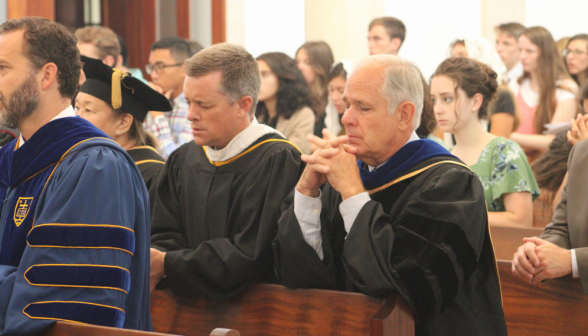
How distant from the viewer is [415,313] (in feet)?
8.81

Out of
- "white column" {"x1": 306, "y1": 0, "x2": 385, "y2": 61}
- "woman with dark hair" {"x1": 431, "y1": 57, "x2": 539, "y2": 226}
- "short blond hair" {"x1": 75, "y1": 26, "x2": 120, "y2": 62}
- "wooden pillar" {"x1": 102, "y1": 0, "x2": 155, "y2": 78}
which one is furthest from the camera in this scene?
"wooden pillar" {"x1": 102, "y1": 0, "x2": 155, "y2": 78}

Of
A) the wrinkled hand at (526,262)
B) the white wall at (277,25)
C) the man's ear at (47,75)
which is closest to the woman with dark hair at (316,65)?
the white wall at (277,25)

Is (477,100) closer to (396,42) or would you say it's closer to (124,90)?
(124,90)

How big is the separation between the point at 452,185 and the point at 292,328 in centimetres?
87

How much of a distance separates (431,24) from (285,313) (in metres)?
6.98

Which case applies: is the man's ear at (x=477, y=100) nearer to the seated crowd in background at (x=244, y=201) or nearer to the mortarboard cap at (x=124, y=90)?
the seated crowd in background at (x=244, y=201)

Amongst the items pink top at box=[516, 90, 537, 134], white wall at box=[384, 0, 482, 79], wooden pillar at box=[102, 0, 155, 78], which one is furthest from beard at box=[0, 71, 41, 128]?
white wall at box=[384, 0, 482, 79]

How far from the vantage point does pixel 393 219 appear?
2920 mm

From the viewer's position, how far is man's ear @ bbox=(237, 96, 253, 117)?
3.54 meters

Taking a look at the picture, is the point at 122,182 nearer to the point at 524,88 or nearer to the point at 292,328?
the point at 292,328

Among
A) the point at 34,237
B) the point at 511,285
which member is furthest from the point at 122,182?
the point at 511,285

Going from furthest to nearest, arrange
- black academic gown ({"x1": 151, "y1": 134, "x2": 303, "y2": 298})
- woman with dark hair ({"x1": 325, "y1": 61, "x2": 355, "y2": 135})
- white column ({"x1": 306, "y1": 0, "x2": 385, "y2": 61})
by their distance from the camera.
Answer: white column ({"x1": 306, "y1": 0, "x2": 385, "y2": 61}) → woman with dark hair ({"x1": 325, "y1": 61, "x2": 355, "y2": 135}) → black academic gown ({"x1": 151, "y1": 134, "x2": 303, "y2": 298})

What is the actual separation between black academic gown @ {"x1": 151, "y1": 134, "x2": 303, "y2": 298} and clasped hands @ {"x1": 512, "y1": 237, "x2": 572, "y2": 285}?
3.56 feet

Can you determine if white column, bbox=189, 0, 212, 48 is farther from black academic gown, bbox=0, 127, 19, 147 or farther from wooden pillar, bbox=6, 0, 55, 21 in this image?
black academic gown, bbox=0, 127, 19, 147
